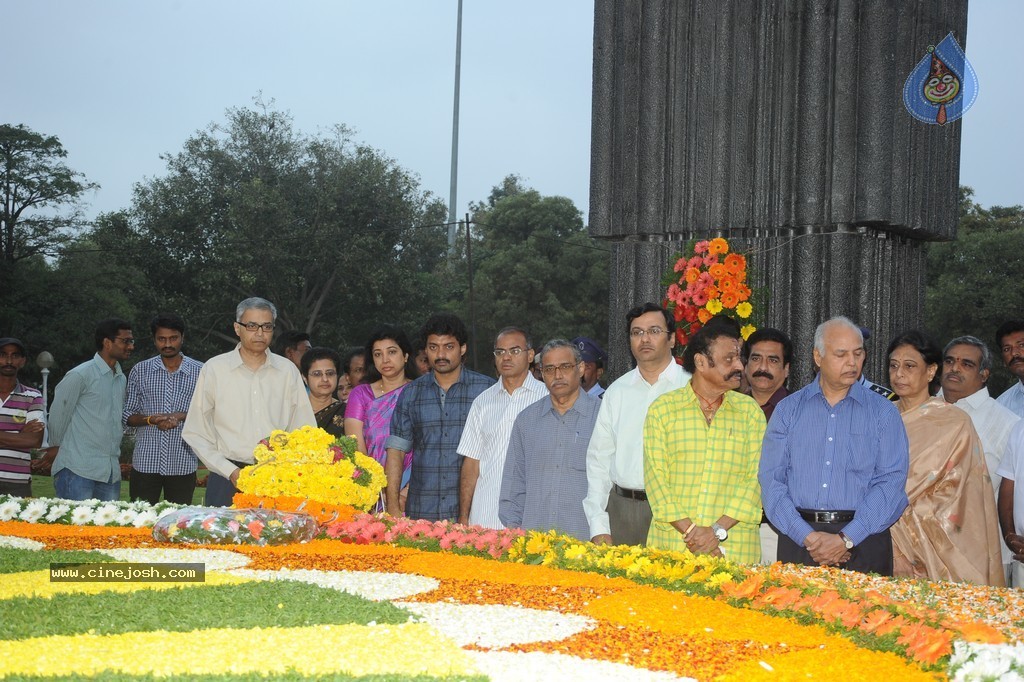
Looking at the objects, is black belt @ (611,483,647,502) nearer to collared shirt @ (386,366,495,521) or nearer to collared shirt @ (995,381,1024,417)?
collared shirt @ (386,366,495,521)

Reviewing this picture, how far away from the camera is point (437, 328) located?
580cm

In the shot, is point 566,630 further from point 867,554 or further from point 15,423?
point 15,423

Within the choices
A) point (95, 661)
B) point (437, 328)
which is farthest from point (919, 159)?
point (95, 661)

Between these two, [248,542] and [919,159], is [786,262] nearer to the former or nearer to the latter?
[919,159]

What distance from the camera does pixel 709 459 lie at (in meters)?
4.46

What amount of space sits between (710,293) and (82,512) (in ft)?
11.3

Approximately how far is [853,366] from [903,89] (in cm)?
266

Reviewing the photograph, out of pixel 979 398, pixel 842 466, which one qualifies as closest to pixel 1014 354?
pixel 979 398

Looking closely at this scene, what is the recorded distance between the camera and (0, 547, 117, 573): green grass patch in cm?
415

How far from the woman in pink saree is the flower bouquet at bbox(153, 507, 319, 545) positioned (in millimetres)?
1265

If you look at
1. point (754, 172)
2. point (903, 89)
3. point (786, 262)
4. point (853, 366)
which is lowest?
point (853, 366)

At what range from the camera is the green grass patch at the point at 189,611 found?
10.7 feet

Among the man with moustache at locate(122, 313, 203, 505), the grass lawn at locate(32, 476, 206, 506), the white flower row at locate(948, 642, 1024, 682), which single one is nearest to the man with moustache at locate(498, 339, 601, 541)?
the white flower row at locate(948, 642, 1024, 682)

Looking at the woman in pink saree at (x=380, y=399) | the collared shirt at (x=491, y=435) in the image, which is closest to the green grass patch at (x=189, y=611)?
the collared shirt at (x=491, y=435)
